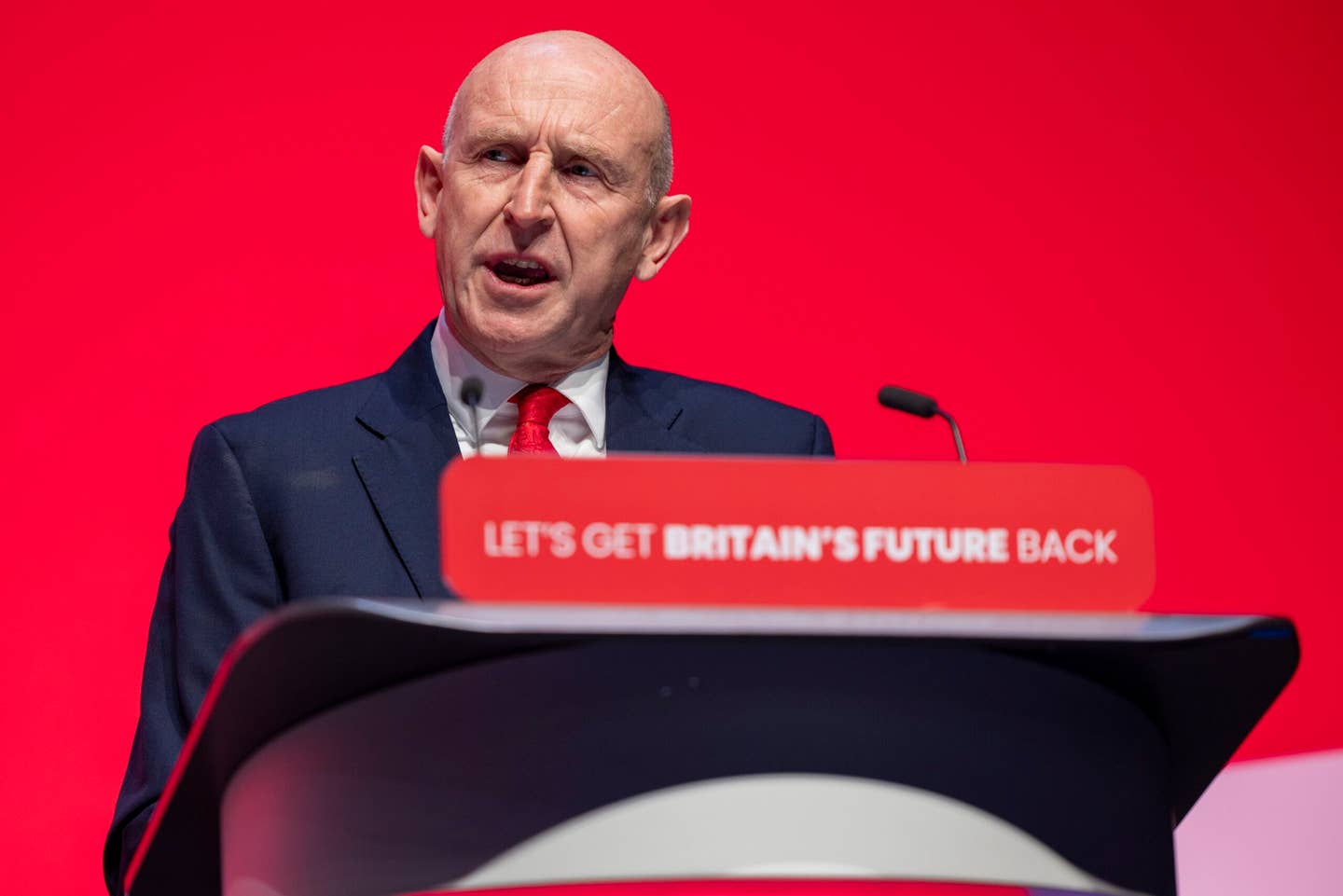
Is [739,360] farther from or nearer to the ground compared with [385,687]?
farther from the ground

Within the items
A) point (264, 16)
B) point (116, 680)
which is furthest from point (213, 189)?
point (116, 680)

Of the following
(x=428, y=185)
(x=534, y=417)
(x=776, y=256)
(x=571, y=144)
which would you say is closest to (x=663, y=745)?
(x=534, y=417)

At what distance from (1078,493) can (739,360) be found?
1.59 metres

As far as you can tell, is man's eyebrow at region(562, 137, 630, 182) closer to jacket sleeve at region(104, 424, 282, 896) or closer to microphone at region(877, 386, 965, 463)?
jacket sleeve at region(104, 424, 282, 896)

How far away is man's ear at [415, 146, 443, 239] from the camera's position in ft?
6.70

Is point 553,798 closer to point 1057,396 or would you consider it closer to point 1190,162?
point 1057,396

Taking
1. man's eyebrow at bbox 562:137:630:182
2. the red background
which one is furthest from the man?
the red background

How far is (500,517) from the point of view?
0.89 m

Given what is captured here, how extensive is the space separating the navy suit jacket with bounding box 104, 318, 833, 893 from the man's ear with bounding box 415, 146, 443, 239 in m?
0.16

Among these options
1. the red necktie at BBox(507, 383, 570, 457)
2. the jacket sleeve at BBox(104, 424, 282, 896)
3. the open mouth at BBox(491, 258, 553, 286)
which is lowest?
the jacket sleeve at BBox(104, 424, 282, 896)

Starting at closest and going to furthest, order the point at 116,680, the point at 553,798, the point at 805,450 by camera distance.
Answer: the point at 553,798
the point at 805,450
the point at 116,680

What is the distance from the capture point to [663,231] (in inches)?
83.8

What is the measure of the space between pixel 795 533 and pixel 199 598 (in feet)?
3.12

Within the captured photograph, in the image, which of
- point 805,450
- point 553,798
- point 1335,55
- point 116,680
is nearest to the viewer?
point 553,798
